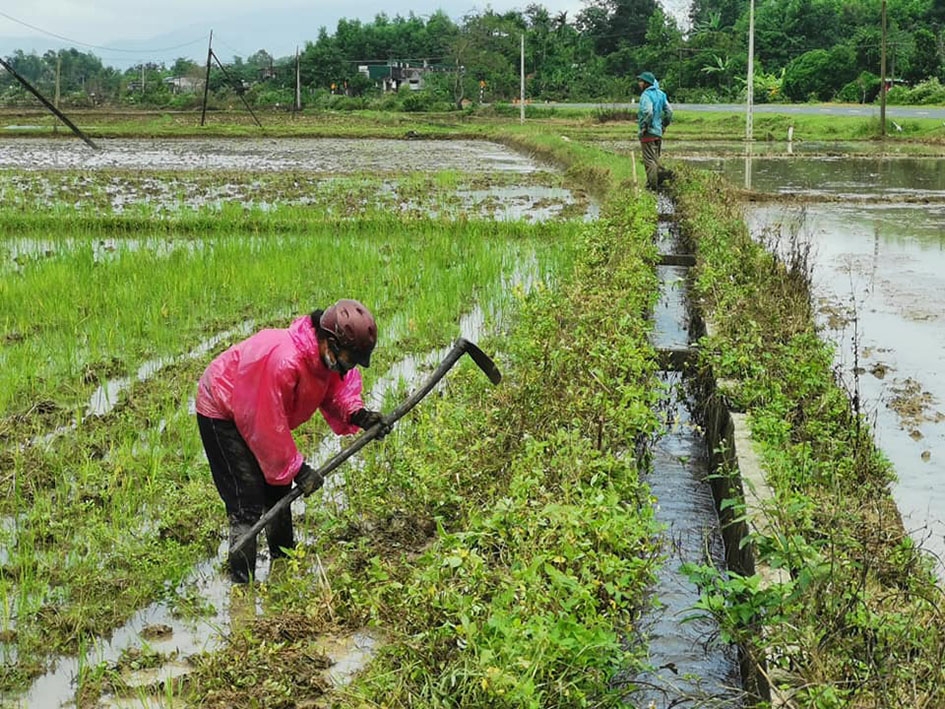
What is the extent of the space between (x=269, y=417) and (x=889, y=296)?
626 centimetres

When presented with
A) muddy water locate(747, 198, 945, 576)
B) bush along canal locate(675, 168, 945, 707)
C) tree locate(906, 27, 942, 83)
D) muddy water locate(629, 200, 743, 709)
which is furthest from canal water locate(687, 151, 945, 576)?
tree locate(906, 27, 942, 83)

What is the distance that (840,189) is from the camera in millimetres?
15758

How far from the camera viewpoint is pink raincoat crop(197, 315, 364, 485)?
136 inches

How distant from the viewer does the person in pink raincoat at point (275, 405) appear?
344cm

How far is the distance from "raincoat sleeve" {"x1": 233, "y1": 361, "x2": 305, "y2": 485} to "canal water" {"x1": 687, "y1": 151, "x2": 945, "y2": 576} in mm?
1990

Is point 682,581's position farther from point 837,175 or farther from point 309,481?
point 837,175

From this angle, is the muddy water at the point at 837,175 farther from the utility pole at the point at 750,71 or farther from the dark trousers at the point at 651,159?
the dark trousers at the point at 651,159

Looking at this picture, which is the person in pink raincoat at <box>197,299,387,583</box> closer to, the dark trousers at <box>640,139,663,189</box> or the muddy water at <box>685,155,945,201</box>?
the dark trousers at <box>640,139,663,189</box>

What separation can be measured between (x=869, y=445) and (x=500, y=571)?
2.05 m

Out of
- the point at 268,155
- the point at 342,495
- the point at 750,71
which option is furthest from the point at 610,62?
the point at 342,495

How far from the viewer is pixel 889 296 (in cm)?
833

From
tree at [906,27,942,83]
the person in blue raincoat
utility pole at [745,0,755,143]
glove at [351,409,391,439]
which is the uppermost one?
tree at [906,27,942,83]

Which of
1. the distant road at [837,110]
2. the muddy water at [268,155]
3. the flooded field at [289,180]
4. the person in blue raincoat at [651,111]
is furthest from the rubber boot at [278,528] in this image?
the distant road at [837,110]

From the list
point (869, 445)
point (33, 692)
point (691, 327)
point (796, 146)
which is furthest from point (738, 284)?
point (796, 146)
